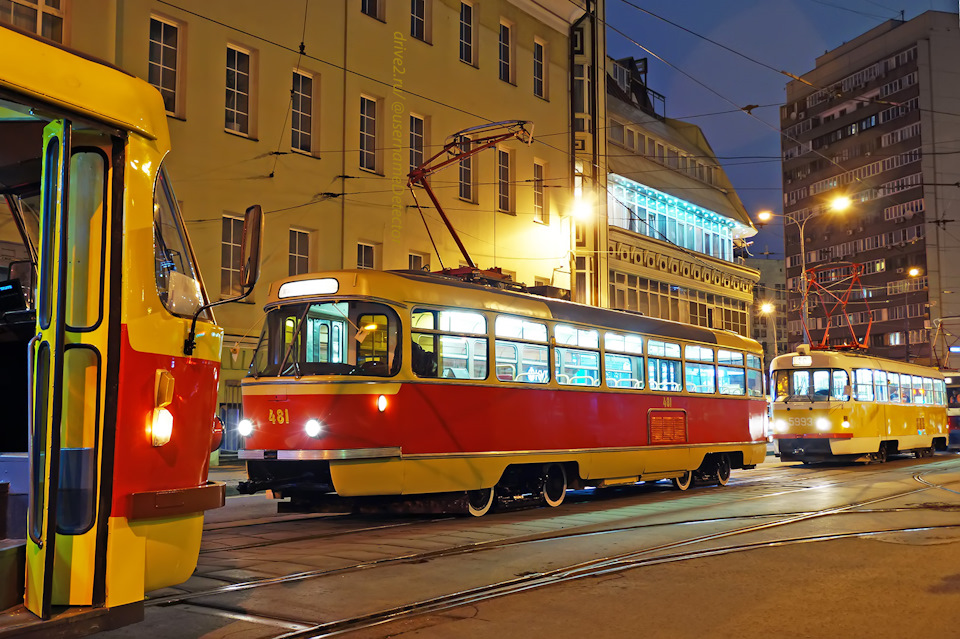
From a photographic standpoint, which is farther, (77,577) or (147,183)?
(147,183)

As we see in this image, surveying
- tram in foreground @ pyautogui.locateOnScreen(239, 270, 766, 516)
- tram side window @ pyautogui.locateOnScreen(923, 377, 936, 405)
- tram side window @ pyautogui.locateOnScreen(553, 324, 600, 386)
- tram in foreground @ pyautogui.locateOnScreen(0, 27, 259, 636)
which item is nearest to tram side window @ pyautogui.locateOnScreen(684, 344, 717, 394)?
tram in foreground @ pyautogui.locateOnScreen(239, 270, 766, 516)

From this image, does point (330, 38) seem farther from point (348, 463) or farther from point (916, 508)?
point (916, 508)

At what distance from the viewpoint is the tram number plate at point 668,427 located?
1638 cm

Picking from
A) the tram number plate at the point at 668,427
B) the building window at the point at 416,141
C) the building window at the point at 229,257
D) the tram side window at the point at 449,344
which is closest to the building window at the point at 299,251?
the building window at the point at 229,257

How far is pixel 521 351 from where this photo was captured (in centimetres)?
1355

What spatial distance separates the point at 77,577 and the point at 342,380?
665 centimetres

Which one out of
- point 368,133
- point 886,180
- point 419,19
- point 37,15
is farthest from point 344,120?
point 886,180

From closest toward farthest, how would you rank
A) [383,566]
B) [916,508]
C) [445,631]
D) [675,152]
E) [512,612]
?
1. [445,631]
2. [512,612]
3. [383,566]
4. [916,508]
5. [675,152]

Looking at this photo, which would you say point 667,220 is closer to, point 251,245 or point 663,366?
point 663,366

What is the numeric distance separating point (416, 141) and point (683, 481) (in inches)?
481

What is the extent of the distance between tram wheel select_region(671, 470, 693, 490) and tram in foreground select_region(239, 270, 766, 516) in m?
1.23

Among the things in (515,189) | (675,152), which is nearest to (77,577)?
(515,189)

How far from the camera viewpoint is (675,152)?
1647 inches

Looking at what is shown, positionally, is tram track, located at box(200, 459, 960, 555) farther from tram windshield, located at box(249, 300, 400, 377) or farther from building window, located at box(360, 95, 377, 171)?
building window, located at box(360, 95, 377, 171)
